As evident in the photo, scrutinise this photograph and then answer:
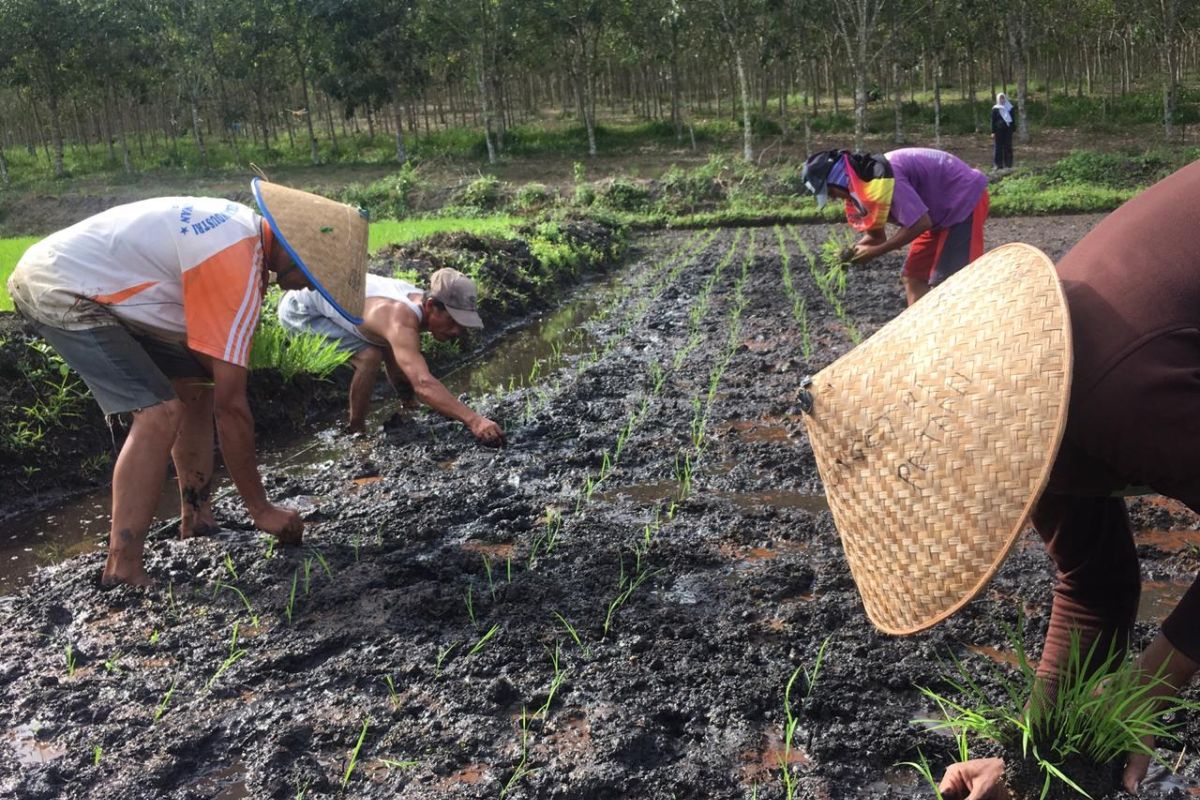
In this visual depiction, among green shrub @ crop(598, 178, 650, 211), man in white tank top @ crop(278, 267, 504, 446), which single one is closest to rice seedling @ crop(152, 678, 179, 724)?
man in white tank top @ crop(278, 267, 504, 446)

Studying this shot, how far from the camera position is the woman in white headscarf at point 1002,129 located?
56.0ft

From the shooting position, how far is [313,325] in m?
5.45

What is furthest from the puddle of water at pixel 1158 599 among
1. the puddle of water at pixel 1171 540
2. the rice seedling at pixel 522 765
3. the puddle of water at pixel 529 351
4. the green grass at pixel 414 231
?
the green grass at pixel 414 231

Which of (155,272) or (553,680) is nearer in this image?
(553,680)

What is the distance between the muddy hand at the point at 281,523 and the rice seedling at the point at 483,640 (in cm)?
100

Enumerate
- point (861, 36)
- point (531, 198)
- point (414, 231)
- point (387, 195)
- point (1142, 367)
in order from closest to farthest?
1. point (1142, 367)
2. point (414, 231)
3. point (531, 198)
4. point (861, 36)
5. point (387, 195)

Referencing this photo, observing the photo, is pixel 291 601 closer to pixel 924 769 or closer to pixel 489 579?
pixel 489 579

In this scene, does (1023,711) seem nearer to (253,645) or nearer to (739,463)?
(253,645)

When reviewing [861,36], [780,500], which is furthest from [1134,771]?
[861,36]

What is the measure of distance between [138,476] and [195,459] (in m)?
0.56

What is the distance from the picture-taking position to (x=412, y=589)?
314 cm

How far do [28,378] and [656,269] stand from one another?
7.66 metres

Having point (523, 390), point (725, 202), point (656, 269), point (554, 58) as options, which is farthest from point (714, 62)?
point (523, 390)

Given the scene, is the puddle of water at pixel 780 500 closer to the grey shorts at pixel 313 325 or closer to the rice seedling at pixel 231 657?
the rice seedling at pixel 231 657
